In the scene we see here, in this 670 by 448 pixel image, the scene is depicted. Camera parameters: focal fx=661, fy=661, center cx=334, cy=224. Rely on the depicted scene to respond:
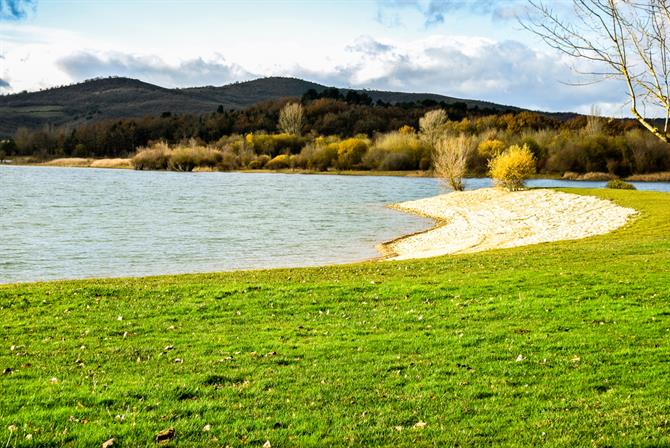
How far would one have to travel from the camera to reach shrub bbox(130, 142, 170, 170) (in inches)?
5738

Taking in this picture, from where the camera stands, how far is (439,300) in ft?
46.6

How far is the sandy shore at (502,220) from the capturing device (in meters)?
33.2

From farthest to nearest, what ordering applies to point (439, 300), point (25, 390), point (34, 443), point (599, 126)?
point (599, 126), point (439, 300), point (25, 390), point (34, 443)

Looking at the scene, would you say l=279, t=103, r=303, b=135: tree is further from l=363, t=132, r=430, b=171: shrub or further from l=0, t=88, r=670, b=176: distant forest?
l=363, t=132, r=430, b=171: shrub

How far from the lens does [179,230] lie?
1642 inches

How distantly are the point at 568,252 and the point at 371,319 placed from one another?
11.7 metres

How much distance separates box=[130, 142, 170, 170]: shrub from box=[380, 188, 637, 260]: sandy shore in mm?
93760

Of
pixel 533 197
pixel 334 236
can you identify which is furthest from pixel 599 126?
pixel 334 236

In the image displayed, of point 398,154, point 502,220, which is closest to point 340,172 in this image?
point 398,154

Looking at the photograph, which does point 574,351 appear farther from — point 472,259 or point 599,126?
point 599,126

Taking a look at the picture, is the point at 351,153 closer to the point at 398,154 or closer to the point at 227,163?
the point at 398,154

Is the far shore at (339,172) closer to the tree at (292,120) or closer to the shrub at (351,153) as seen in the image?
the shrub at (351,153)

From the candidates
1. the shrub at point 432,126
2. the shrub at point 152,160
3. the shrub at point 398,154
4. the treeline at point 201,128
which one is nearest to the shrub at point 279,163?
the shrub at point 398,154

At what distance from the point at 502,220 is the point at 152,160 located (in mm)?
114939
